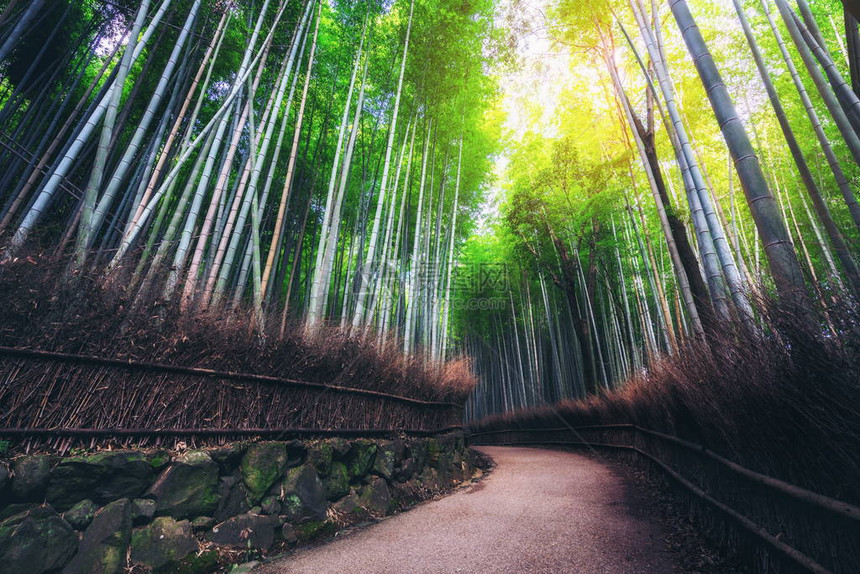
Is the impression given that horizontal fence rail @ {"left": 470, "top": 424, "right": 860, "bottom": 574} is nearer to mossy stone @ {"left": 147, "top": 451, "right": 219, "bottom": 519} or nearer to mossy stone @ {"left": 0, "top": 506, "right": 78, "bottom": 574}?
mossy stone @ {"left": 147, "top": 451, "right": 219, "bottom": 519}

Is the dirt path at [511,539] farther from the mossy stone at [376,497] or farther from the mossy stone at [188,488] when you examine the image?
the mossy stone at [188,488]

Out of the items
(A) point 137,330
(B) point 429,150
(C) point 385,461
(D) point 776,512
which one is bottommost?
(C) point 385,461

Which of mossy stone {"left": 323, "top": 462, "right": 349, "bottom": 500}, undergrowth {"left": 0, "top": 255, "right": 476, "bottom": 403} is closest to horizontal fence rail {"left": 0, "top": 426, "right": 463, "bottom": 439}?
mossy stone {"left": 323, "top": 462, "right": 349, "bottom": 500}

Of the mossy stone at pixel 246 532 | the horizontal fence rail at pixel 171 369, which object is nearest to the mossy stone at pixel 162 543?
the mossy stone at pixel 246 532

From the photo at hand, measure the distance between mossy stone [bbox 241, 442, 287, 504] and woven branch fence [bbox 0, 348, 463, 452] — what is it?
10 centimetres

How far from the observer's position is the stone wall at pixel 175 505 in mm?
1361

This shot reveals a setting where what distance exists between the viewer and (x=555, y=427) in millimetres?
8031

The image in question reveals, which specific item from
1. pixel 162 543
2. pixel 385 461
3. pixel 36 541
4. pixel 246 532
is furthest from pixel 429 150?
pixel 36 541

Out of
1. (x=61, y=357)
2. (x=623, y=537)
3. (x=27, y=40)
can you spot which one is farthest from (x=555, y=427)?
(x=27, y=40)

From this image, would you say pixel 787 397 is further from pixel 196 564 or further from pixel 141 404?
pixel 141 404

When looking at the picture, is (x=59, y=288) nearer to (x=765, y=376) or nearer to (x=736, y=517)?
(x=765, y=376)

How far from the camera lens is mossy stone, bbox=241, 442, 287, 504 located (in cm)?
209

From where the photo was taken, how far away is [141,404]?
1800 millimetres

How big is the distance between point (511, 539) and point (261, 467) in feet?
5.42
